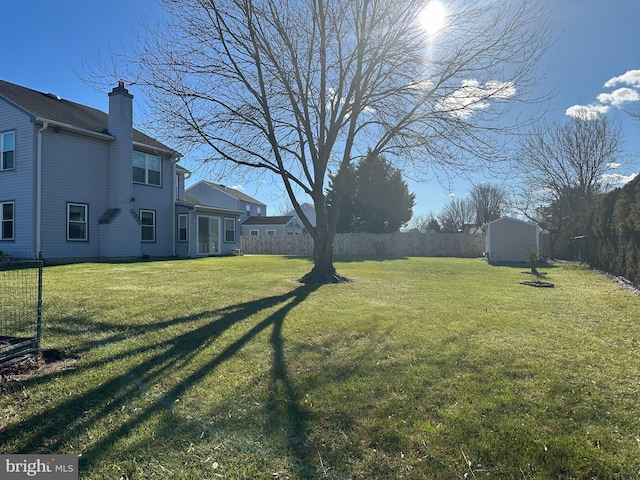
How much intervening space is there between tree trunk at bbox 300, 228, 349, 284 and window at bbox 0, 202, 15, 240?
39.6 ft

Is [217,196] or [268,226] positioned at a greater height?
[217,196]

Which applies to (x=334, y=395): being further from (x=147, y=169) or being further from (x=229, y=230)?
(x=229, y=230)

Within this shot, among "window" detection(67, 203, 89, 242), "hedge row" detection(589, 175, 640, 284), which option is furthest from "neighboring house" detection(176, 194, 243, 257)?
"hedge row" detection(589, 175, 640, 284)

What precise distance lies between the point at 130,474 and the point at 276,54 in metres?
9.91

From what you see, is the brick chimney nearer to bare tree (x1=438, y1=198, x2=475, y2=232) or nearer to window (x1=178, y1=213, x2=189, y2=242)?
window (x1=178, y1=213, x2=189, y2=242)

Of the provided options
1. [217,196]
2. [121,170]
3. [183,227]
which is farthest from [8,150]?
[217,196]

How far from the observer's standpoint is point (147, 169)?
18781mm

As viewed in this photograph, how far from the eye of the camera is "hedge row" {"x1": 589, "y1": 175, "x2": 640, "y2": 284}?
10.4 m

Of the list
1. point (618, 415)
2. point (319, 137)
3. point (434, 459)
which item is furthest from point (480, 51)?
point (434, 459)

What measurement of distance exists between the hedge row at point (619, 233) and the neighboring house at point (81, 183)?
15.9 metres

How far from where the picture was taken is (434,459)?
2.43 meters

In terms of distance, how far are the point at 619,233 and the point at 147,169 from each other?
18.8 m

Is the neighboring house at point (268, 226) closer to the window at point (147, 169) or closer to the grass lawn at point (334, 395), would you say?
the window at point (147, 169)

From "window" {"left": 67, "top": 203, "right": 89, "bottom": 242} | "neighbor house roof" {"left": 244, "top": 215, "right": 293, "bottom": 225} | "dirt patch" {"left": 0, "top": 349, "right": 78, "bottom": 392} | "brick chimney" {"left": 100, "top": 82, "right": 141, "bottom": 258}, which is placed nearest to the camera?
"dirt patch" {"left": 0, "top": 349, "right": 78, "bottom": 392}
